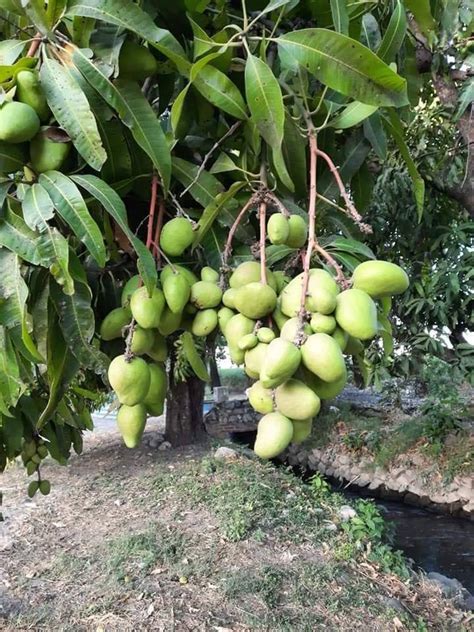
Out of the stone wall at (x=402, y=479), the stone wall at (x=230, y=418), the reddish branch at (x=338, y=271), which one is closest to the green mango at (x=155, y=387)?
the reddish branch at (x=338, y=271)

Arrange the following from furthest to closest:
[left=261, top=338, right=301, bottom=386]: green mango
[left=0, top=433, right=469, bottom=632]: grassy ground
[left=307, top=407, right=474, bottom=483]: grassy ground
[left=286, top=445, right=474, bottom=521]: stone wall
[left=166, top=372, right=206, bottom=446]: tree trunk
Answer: [left=166, top=372, right=206, bottom=446]: tree trunk < [left=307, top=407, right=474, bottom=483]: grassy ground < [left=286, top=445, right=474, bottom=521]: stone wall < [left=0, top=433, right=469, bottom=632]: grassy ground < [left=261, top=338, right=301, bottom=386]: green mango

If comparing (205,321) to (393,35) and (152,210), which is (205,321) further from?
(393,35)

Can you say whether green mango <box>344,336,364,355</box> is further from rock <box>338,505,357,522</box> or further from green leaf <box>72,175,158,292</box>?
rock <box>338,505,357,522</box>

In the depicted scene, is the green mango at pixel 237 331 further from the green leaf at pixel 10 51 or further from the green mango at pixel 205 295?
the green leaf at pixel 10 51

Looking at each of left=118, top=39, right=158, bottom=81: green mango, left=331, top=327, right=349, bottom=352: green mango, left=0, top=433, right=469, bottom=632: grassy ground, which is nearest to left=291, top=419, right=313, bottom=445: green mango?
left=331, top=327, right=349, bottom=352: green mango

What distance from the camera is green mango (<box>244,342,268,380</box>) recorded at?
2.32 feet

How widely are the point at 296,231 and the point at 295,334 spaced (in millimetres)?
161

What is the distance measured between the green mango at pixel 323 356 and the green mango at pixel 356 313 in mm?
35

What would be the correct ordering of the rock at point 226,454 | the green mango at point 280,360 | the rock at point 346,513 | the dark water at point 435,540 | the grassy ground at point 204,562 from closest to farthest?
the green mango at point 280,360 < the grassy ground at point 204,562 < the rock at point 346,513 < the dark water at point 435,540 < the rock at point 226,454

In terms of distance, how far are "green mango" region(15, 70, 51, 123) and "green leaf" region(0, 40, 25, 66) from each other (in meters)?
0.05

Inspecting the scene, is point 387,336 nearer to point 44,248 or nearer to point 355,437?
point 44,248

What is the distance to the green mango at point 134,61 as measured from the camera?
0.79 metres

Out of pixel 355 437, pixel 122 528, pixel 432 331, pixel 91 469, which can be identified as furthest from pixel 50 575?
pixel 355 437

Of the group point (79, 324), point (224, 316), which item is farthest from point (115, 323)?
point (224, 316)
